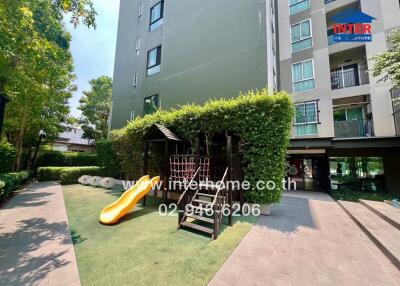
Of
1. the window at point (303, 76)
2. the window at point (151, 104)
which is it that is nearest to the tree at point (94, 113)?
the window at point (151, 104)

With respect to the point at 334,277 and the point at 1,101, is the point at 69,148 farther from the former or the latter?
the point at 334,277

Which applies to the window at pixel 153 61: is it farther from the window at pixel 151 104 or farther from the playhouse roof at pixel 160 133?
the playhouse roof at pixel 160 133

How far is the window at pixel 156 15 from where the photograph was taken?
1436cm

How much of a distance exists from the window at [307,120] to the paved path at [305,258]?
24.8 ft

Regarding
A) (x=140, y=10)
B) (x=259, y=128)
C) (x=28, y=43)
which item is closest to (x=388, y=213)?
(x=259, y=128)

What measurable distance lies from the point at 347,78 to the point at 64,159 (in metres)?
24.3

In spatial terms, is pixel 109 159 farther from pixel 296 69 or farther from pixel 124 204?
pixel 296 69

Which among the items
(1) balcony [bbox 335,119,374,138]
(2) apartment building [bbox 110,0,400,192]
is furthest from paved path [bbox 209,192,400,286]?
(1) balcony [bbox 335,119,374,138]

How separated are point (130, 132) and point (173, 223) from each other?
253 inches

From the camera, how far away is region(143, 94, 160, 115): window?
530 inches

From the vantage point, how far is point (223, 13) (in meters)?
10.5

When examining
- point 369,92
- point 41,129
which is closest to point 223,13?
point 369,92

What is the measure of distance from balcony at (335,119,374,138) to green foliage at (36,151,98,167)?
20948mm

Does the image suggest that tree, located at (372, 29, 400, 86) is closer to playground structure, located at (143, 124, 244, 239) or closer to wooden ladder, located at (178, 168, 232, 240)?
playground structure, located at (143, 124, 244, 239)
